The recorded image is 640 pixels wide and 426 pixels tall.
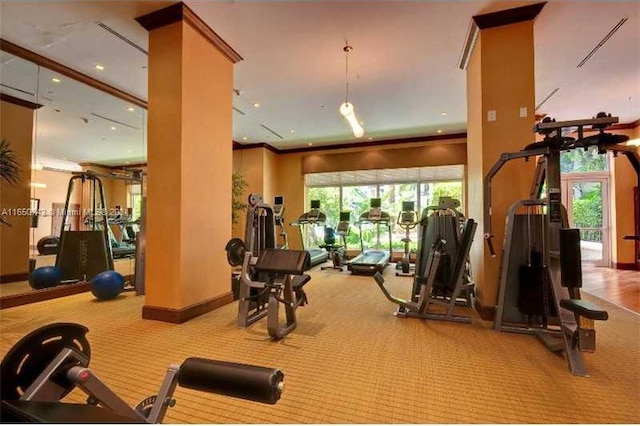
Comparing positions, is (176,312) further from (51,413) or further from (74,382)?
(51,413)

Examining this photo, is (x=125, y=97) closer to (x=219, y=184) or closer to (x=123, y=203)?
(x=123, y=203)

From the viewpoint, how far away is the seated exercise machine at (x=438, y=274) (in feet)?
11.4

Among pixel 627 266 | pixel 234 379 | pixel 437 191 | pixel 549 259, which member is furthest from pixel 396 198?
pixel 234 379

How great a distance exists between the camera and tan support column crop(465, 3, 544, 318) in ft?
11.6

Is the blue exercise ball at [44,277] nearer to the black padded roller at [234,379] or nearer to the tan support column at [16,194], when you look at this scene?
the tan support column at [16,194]

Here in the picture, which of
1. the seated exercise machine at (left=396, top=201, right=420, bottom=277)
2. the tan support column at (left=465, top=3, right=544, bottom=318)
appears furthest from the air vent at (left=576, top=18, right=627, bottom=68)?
the seated exercise machine at (left=396, top=201, right=420, bottom=277)

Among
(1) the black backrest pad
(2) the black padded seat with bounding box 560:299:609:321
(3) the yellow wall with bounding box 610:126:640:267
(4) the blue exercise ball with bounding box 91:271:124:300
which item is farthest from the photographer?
(3) the yellow wall with bounding box 610:126:640:267

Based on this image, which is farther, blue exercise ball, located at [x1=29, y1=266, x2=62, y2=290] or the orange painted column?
blue exercise ball, located at [x1=29, y1=266, x2=62, y2=290]

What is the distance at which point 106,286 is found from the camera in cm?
426

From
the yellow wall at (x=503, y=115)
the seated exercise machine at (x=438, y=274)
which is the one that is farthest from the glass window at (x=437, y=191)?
the yellow wall at (x=503, y=115)

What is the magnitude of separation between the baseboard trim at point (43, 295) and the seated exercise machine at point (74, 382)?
416cm

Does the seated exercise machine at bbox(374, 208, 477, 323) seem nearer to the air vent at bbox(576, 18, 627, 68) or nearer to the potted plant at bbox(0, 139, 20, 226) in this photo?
the air vent at bbox(576, 18, 627, 68)

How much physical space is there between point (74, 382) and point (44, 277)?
4631mm

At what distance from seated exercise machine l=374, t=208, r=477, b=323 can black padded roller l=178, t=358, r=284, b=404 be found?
3.11m
